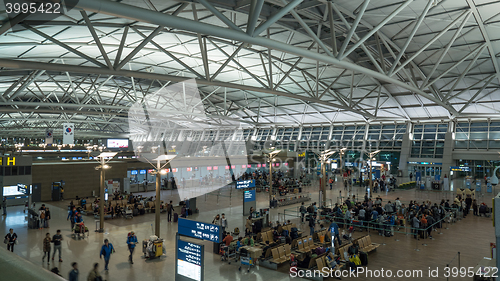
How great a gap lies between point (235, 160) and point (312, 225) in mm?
25562

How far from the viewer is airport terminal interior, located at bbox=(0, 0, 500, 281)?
37.3ft

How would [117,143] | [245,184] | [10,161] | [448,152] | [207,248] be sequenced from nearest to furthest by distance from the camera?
1. [207,248]
2. [10,161]
3. [245,184]
4. [448,152]
5. [117,143]

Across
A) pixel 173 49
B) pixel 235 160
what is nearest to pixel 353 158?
pixel 235 160

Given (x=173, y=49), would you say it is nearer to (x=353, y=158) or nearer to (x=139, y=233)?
(x=139, y=233)

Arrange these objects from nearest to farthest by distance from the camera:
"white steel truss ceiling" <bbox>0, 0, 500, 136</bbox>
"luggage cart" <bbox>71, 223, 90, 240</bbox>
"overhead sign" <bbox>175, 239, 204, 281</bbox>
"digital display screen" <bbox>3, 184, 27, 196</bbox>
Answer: "overhead sign" <bbox>175, 239, 204, 281</bbox> → "white steel truss ceiling" <bbox>0, 0, 500, 136</bbox> → "luggage cart" <bbox>71, 223, 90, 240</bbox> → "digital display screen" <bbox>3, 184, 27, 196</bbox>

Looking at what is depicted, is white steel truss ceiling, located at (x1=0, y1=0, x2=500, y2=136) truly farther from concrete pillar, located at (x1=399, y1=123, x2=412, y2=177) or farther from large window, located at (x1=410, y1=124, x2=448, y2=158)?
concrete pillar, located at (x1=399, y1=123, x2=412, y2=177)

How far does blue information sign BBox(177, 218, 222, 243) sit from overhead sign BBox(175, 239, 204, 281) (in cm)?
99

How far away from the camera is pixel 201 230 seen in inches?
429

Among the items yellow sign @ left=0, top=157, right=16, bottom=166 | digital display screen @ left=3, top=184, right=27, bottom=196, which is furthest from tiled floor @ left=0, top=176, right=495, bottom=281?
yellow sign @ left=0, top=157, right=16, bottom=166

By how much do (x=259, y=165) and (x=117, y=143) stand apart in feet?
65.1

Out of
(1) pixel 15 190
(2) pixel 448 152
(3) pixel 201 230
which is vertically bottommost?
(1) pixel 15 190

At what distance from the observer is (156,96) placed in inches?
1752

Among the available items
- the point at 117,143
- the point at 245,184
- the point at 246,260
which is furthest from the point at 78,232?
the point at 117,143

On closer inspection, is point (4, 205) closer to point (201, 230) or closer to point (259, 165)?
point (201, 230)
